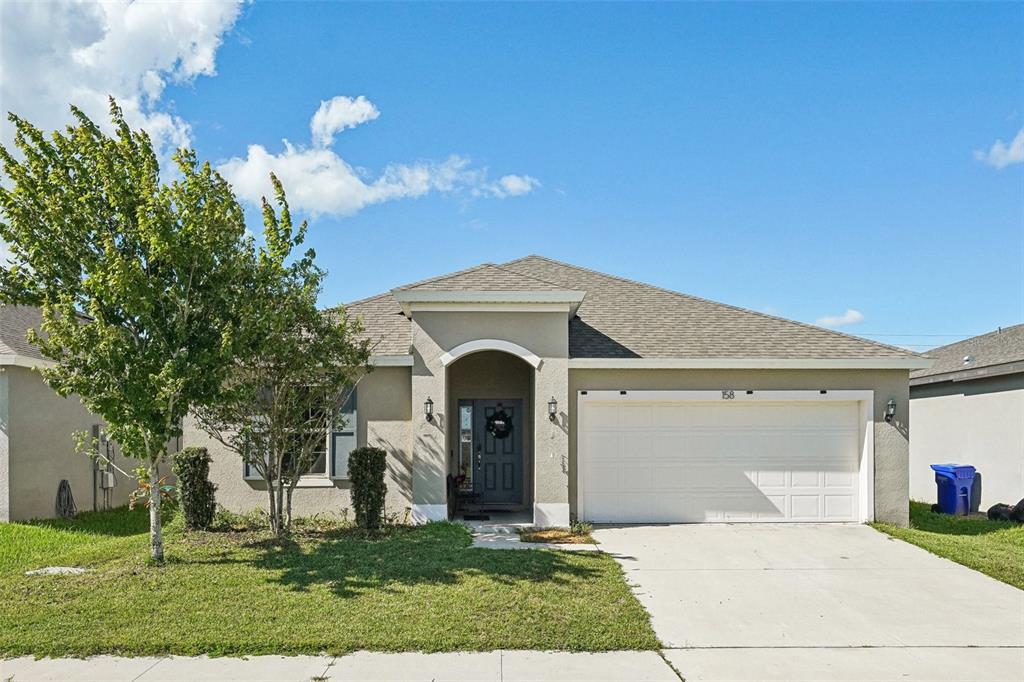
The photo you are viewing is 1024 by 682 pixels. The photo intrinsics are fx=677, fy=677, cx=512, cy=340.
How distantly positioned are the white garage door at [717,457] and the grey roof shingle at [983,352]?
4789mm

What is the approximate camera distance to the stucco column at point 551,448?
11.4 m

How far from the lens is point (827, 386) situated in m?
12.2

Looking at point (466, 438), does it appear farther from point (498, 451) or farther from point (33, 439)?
point (33, 439)

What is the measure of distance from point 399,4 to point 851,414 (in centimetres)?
1031

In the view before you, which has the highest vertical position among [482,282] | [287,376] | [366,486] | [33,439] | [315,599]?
[482,282]

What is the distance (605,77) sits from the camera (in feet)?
39.2

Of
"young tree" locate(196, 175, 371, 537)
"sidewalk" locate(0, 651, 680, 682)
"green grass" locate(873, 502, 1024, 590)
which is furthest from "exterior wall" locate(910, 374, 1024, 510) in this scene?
"young tree" locate(196, 175, 371, 537)

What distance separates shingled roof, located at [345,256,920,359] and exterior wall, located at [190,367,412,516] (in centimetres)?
69

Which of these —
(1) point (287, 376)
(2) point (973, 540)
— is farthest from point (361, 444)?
(2) point (973, 540)

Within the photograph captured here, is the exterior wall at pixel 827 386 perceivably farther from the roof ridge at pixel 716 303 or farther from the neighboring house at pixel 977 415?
the neighboring house at pixel 977 415

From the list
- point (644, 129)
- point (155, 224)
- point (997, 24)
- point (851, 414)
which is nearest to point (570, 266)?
point (644, 129)

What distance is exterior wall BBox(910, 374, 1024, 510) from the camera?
13.6 m

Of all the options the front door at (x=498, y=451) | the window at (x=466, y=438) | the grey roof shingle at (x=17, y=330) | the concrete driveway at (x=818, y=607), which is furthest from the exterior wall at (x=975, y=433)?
the grey roof shingle at (x=17, y=330)

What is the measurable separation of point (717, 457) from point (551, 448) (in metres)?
3.09
